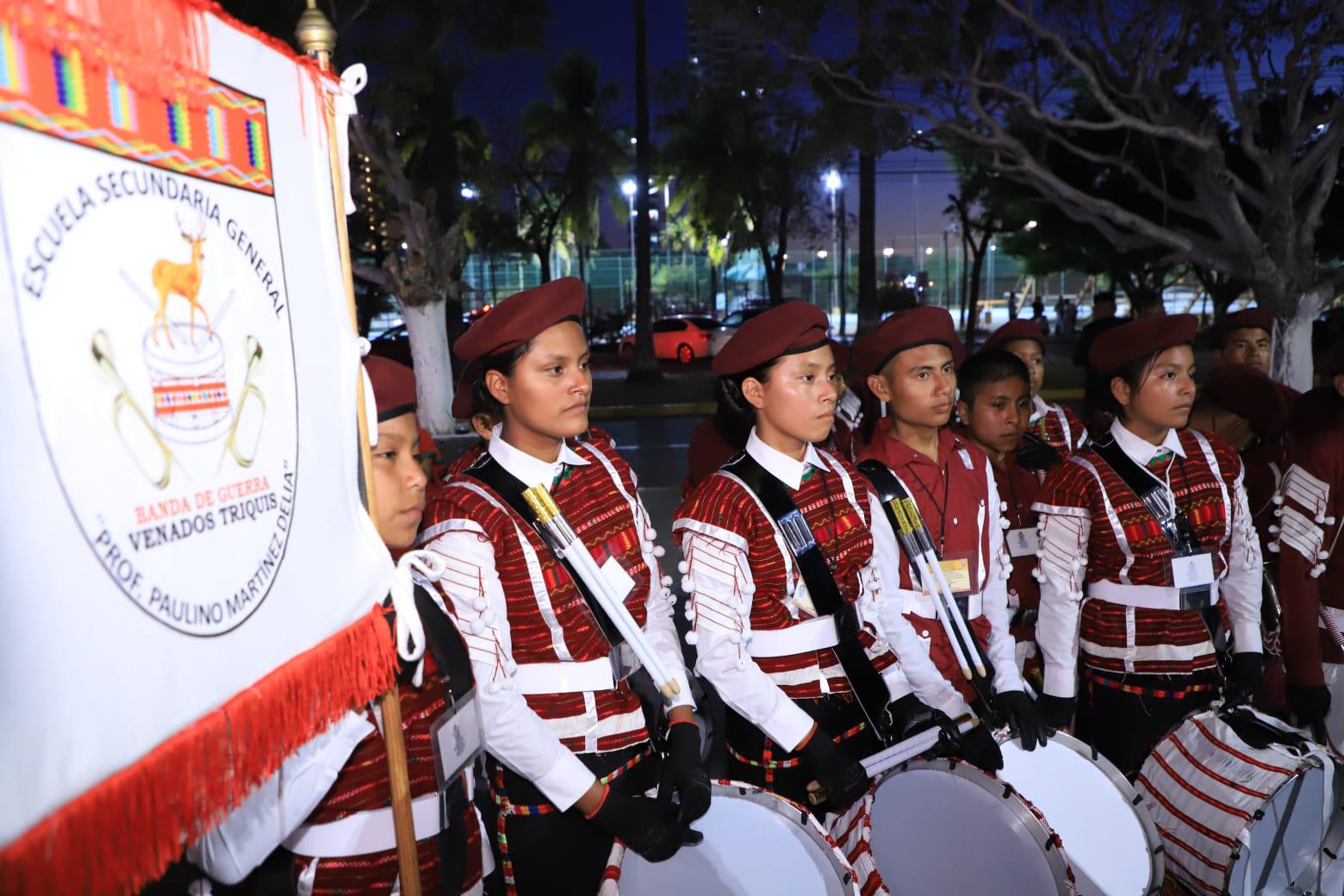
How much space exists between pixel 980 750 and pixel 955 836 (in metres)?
0.24

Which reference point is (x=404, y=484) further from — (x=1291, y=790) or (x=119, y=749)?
(x=1291, y=790)

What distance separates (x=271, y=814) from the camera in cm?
Result: 174

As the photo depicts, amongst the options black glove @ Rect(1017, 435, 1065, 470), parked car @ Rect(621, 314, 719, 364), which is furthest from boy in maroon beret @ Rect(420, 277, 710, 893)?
parked car @ Rect(621, 314, 719, 364)

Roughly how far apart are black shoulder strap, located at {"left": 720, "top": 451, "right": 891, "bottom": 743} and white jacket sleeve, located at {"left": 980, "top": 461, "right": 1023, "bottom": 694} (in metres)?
0.53

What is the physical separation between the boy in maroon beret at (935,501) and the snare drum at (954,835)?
24.0 inches

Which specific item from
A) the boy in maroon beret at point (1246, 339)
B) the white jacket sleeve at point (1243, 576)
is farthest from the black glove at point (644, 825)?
the boy in maroon beret at point (1246, 339)

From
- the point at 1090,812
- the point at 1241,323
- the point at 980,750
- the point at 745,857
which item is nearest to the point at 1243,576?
the point at 1090,812

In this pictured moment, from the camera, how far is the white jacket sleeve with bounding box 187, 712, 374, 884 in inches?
67.9

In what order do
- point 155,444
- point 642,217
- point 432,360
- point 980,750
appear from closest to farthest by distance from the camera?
1. point 155,444
2. point 980,750
3. point 432,360
4. point 642,217

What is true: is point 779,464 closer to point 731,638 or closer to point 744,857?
point 731,638

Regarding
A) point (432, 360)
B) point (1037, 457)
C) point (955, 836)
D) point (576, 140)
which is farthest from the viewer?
point (576, 140)

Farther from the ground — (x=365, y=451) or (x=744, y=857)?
(x=365, y=451)

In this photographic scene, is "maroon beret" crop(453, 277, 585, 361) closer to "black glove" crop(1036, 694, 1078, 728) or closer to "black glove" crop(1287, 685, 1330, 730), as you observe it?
"black glove" crop(1036, 694, 1078, 728)

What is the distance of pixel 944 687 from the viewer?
297 centimetres
